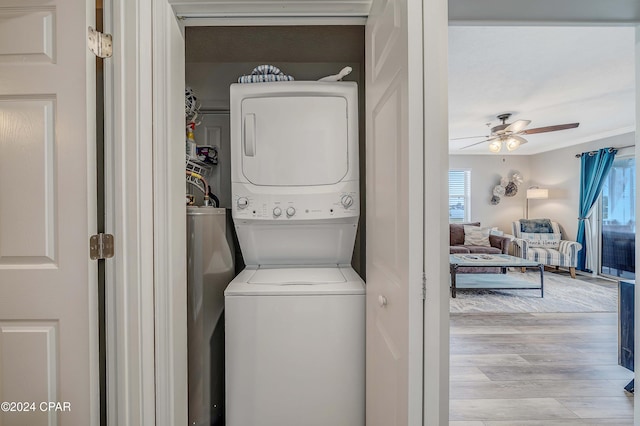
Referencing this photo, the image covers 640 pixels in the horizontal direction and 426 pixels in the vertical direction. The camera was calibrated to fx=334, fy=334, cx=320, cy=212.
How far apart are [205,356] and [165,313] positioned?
1.51ft

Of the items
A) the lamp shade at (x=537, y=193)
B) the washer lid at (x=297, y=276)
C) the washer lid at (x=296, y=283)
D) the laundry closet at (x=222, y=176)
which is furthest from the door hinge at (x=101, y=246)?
the lamp shade at (x=537, y=193)

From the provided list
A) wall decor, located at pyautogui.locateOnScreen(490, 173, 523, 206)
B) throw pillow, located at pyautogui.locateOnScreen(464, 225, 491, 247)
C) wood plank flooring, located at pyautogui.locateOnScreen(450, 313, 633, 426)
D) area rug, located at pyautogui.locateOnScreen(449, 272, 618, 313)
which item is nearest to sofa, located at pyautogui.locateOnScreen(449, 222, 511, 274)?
throw pillow, located at pyautogui.locateOnScreen(464, 225, 491, 247)

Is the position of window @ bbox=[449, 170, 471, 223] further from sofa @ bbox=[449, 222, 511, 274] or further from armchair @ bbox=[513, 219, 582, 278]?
armchair @ bbox=[513, 219, 582, 278]

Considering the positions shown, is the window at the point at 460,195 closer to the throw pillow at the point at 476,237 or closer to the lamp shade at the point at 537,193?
the throw pillow at the point at 476,237

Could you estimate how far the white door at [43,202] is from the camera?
1113mm

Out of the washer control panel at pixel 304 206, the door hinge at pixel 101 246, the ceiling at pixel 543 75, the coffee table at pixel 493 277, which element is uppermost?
the ceiling at pixel 543 75

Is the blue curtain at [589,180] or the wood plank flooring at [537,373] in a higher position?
the blue curtain at [589,180]

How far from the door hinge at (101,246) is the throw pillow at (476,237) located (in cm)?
638

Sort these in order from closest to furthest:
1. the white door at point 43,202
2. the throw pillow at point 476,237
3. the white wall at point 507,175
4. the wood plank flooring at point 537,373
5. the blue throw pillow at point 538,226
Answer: the white door at point 43,202 < the wood plank flooring at point 537,373 < the throw pillow at point 476,237 < the blue throw pillow at point 538,226 < the white wall at point 507,175

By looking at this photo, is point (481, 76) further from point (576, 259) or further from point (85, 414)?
point (576, 259)

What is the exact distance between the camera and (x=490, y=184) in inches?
292

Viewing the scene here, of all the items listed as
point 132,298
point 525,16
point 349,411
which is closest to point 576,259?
point 525,16

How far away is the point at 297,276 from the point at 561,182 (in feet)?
23.3

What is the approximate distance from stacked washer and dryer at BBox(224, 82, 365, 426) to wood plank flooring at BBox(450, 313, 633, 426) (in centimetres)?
102
